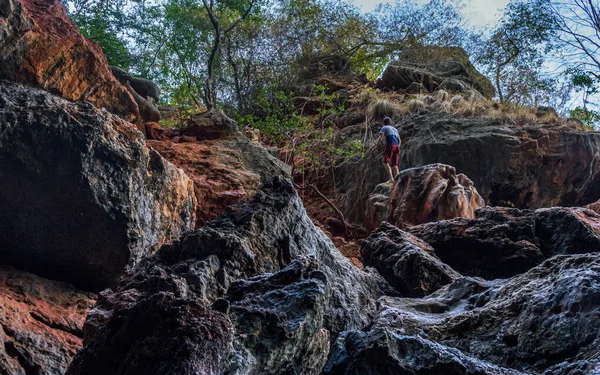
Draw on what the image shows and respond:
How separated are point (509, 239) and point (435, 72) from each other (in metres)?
14.0

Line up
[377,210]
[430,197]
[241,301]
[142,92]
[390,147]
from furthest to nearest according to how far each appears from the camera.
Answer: [390,147] → [142,92] → [377,210] → [430,197] → [241,301]

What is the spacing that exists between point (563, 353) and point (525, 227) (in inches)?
113

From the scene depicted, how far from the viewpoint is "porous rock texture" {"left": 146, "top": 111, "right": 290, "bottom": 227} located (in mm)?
6750

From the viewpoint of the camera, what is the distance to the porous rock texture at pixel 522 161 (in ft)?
38.7

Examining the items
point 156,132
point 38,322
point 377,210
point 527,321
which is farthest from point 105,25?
point 527,321

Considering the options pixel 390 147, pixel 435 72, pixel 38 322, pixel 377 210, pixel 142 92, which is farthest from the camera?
pixel 435 72

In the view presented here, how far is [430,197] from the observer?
318 inches

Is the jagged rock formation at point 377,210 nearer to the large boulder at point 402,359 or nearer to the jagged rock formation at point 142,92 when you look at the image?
the jagged rock formation at point 142,92

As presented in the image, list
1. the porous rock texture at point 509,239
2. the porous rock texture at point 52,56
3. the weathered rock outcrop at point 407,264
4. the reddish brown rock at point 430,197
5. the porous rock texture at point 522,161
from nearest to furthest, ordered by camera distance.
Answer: the weathered rock outcrop at point 407,264, the porous rock texture at point 509,239, the porous rock texture at point 52,56, the reddish brown rock at point 430,197, the porous rock texture at point 522,161

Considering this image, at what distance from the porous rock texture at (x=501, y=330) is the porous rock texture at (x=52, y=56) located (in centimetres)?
458

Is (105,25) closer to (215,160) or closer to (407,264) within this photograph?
(215,160)

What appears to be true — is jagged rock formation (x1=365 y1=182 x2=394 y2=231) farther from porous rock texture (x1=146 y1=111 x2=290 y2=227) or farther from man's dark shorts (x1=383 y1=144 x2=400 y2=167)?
porous rock texture (x1=146 y1=111 x2=290 y2=227)

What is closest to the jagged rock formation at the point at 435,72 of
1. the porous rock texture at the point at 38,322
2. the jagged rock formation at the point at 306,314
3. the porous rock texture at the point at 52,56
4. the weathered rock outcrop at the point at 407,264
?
the porous rock texture at the point at 52,56

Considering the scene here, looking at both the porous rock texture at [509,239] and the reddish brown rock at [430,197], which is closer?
the porous rock texture at [509,239]
